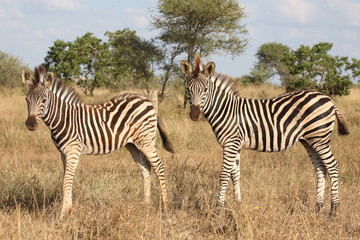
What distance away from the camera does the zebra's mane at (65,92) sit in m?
5.30

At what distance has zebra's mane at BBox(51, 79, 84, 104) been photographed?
530 cm

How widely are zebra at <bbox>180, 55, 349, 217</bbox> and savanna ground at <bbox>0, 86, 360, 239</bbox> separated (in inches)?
14.8

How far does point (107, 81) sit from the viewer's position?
2670 cm

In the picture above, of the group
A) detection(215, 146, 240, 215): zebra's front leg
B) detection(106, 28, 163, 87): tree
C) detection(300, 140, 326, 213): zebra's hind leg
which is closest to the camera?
detection(215, 146, 240, 215): zebra's front leg

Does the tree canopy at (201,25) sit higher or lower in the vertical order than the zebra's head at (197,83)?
higher

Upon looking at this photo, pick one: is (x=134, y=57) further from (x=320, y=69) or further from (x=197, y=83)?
(x=197, y=83)

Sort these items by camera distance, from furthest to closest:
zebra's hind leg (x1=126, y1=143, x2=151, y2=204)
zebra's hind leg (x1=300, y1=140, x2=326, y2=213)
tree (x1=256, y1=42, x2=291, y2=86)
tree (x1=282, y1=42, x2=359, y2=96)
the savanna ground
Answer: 1. tree (x1=256, y1=42, x2=291, y2=86)
2. tree (x1=282, y1=42, x2=359, y2=96)
3. zebra's hind leg (x1=126, y1=143, x2=151, y2=204)
4. zebra's hind leg (x1=300, y1=140, x2=326, y2=213)
5. the savanna ground

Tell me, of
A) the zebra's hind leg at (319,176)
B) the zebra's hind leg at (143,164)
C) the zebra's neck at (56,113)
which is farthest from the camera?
the zebra's hind leg at (143,164)

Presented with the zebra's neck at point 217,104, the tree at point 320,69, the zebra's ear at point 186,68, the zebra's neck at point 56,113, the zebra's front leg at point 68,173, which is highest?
the tree at point 320,69

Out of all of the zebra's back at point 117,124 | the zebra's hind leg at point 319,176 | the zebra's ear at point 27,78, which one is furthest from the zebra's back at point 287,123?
the zebra's ear at point 27,78

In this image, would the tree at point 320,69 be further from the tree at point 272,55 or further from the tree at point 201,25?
the tree at point 272,55

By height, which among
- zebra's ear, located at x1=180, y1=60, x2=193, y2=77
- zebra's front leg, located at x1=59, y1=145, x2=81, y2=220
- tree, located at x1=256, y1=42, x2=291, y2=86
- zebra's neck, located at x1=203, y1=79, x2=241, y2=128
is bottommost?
zebra's front leg, located at x1=59, y1=145, x2=81, y2=220

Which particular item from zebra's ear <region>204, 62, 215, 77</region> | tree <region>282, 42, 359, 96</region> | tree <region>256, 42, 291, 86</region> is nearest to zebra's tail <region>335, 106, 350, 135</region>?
zebra's ear <region>204, 62, 215, 77</region>

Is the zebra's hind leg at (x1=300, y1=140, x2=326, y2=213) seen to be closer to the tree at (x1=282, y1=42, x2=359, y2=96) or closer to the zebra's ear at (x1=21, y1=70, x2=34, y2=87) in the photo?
the zebra's ear at (x1=21, y1=70, x2=34, y2=87)
